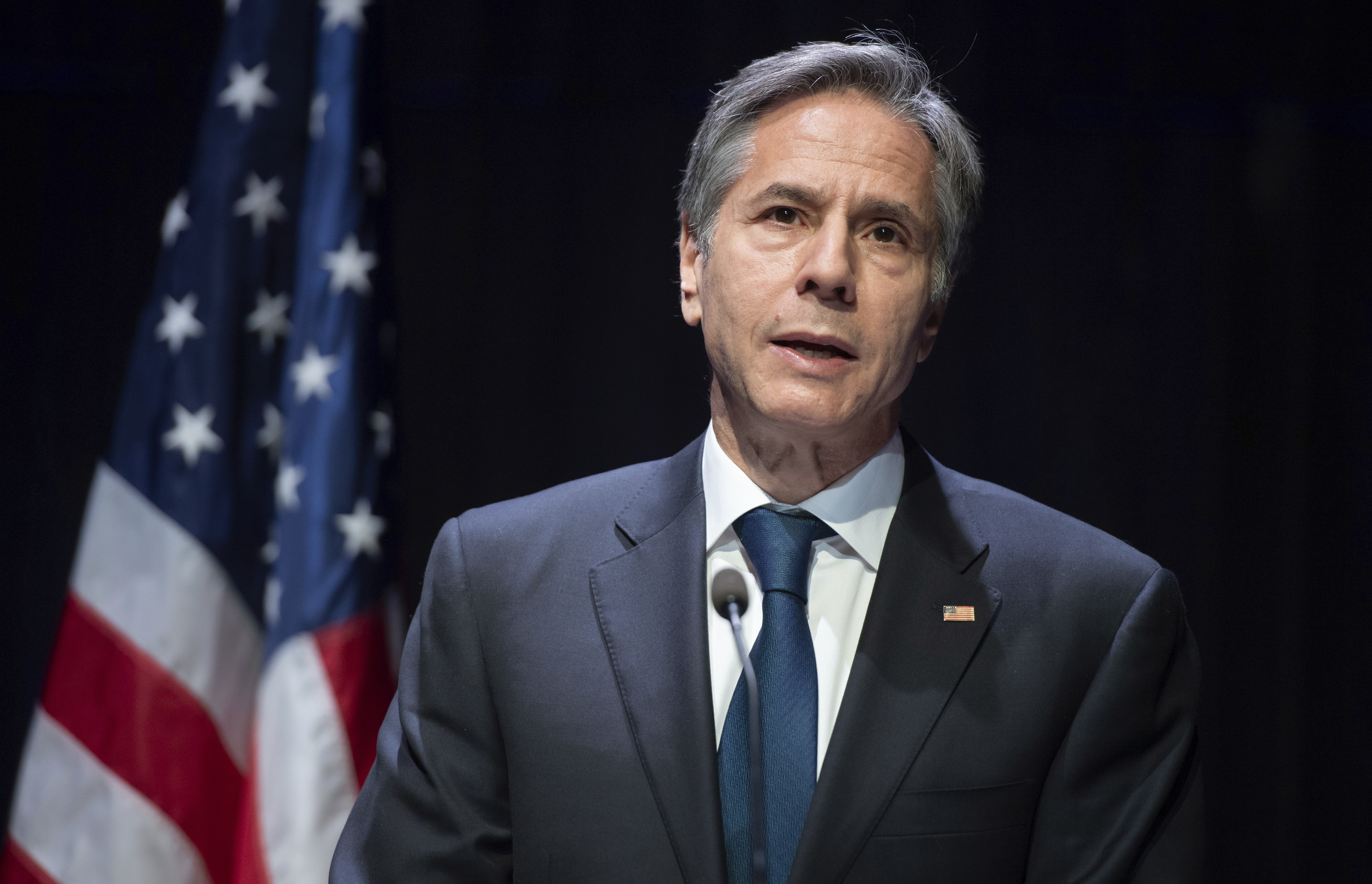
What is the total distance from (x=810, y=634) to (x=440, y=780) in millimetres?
454

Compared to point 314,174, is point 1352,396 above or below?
below

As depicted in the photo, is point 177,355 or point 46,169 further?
point 46,169

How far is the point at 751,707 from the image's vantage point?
41.0 inches

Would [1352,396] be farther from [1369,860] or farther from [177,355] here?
[177,355]

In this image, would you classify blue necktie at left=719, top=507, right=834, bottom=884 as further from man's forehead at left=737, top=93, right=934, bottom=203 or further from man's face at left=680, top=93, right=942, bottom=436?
man's forehead at left=737, top=93, right=934, bottom=203

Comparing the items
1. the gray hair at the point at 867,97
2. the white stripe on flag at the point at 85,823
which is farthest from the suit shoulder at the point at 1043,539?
the white stripe on flag at the point at 85,823

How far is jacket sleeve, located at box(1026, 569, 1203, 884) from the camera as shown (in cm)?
116

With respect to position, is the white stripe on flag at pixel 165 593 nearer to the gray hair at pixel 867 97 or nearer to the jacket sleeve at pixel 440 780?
the jacket sleeve at pixel 440 780

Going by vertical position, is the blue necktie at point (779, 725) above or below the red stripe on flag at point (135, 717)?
above

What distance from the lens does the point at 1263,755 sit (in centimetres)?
256

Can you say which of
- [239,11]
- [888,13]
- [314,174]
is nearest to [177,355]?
[314,174]

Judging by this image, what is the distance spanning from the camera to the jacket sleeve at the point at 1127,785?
3.80 feet

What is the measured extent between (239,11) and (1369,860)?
10.2 feet

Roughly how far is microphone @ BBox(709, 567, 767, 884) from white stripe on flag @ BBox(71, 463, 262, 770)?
1.12m
